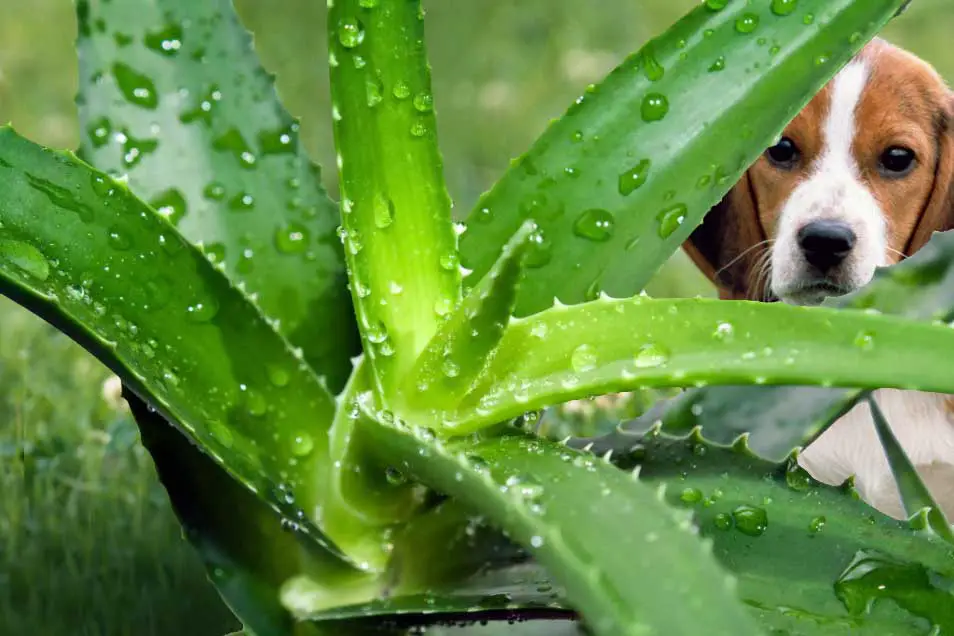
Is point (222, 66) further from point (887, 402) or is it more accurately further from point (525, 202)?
point (887, 402)

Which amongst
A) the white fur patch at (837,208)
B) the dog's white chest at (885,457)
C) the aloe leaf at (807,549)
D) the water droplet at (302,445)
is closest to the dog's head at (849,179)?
the white fur patch at (837,208)

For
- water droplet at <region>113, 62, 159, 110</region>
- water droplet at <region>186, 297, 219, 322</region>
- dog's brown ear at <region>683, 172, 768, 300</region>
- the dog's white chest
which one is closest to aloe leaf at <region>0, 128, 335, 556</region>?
water droplet at <region>186, 297, 219, 322</region>

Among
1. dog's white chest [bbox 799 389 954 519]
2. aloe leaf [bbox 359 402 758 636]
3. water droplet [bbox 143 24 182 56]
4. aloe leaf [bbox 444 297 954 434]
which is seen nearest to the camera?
aloe leaf [bbox 359 402 758 636]

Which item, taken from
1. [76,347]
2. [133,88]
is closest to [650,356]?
[133,88]

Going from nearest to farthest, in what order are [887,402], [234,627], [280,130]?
[280,130] → [234,627] → [887,402]

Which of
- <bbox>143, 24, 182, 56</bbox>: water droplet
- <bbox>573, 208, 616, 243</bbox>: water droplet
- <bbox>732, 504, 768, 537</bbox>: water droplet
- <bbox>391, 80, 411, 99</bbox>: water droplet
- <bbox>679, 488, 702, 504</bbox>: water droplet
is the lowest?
<bbox>732, 504, 768, 537</bbox>: water droplet

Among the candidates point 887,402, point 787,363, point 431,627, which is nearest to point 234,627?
point 431,627

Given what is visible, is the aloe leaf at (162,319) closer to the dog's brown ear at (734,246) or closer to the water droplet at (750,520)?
the water droplet at (750,520)

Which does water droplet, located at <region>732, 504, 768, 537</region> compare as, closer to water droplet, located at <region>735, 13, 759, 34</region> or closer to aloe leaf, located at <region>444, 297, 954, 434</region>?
aloe leaf, located at <region>444, 297, 954, 434</region>
